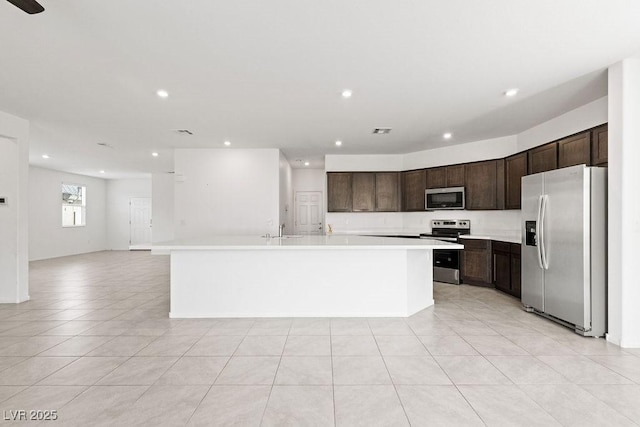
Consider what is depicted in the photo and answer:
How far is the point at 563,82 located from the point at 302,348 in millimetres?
3753

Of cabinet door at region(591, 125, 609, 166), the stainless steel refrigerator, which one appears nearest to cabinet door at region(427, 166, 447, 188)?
the stainless steel refrigerator

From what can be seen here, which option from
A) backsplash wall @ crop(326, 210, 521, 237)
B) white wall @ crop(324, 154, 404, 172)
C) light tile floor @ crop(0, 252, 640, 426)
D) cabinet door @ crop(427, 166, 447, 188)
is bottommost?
light tile floor @ crop(0, 252, 640, 426)

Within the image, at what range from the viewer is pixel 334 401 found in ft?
6.75

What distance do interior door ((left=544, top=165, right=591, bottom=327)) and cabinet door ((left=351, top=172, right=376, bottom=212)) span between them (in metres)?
3.40

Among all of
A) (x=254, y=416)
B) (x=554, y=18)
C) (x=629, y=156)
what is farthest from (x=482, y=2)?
(x=254, y=416)

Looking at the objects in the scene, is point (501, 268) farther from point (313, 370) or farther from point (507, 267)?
point (313, 370)

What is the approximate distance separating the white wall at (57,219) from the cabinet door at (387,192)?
30.2 ft

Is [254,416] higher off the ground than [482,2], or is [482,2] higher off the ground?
[482,2]

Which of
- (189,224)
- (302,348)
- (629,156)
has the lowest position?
(302,348)

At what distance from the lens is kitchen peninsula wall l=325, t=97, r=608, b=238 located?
13.4 ft

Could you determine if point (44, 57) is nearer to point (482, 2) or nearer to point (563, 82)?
point (482, 2)

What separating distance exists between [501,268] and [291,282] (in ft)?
11.1

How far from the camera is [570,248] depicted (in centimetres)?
329

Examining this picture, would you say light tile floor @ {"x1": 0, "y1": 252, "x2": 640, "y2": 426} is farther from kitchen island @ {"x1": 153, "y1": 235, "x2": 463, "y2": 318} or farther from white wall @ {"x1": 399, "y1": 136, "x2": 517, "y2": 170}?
white wall @ {"x1": 399, "y1": 136, "x2": 517, "y2": 170}
